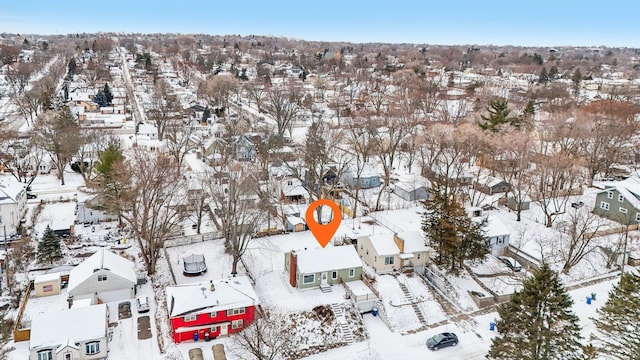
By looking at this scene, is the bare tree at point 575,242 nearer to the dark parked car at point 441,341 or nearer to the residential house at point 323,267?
the dark parked car at point 441,341

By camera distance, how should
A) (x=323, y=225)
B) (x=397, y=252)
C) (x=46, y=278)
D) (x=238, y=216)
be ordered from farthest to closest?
(x=323, y=225)
(x=397, y=252)
(x=238, y=216)
(x=46, y=278)

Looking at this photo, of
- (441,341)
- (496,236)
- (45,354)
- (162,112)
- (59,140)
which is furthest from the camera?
(162,112)

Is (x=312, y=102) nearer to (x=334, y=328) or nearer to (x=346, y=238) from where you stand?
(x=346, y=238)

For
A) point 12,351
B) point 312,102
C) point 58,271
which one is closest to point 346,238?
point 58,271

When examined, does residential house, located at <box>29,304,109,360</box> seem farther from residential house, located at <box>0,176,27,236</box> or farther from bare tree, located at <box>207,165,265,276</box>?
residential house, located at <box>0,176,27,236</box>

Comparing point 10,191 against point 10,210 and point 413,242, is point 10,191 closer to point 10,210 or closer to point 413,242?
point 10,210

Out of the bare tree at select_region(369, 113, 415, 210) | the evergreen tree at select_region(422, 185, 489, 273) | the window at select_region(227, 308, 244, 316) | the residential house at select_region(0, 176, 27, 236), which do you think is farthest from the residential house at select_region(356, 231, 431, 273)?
the residential house at select_region(0, 176, 27, 236)

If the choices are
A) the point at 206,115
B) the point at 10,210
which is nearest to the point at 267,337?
the point at 10,210
